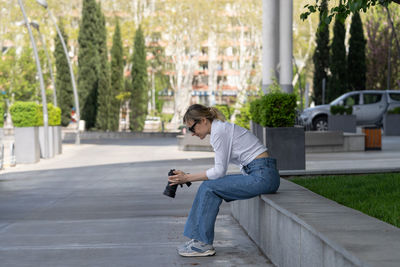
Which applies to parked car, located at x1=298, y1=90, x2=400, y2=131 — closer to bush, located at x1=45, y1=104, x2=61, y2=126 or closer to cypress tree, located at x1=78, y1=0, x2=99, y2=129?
bush, located at x1=45, y1=104, x2=61, y2=126

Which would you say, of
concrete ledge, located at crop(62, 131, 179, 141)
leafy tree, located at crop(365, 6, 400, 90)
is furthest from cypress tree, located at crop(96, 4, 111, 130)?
leafy tree, located at crop(365, 6, 400, 90)

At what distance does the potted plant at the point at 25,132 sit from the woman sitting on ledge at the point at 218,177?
767 inches

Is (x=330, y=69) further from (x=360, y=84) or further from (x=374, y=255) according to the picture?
(x=374, y=255)

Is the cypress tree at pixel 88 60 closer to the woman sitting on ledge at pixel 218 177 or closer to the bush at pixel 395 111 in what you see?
the bush at pixel 395 111

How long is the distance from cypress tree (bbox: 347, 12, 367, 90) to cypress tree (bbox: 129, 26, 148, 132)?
16848 mm

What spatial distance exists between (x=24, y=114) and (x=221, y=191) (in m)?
20.3

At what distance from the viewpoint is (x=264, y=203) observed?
7.30 metres

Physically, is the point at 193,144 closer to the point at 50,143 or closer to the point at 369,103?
the point at 50,143

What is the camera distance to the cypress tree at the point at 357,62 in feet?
196

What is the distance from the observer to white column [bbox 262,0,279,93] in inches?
799

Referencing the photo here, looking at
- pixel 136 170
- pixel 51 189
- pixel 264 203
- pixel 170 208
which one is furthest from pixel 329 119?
pixel 264 203

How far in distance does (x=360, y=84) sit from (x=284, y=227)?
5497 centimetres

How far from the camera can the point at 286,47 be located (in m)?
19.8

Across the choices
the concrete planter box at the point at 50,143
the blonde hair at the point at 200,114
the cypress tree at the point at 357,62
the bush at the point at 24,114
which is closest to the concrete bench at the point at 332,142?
the bush at the point at 24,114
